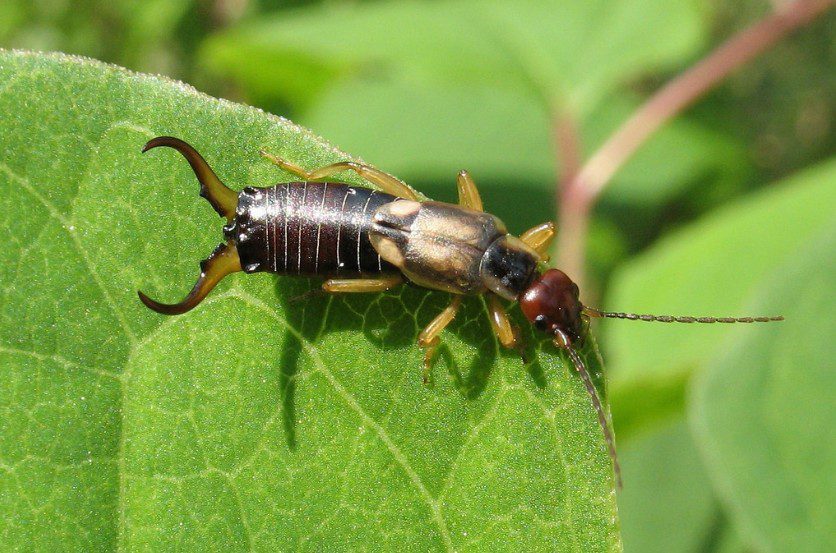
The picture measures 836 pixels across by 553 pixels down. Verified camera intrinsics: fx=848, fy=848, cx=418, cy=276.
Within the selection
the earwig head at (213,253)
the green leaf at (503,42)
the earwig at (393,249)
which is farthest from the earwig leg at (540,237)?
the green leaf at (503,42)

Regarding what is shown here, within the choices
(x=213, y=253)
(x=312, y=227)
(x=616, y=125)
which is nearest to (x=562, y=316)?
(x=312, y=227)

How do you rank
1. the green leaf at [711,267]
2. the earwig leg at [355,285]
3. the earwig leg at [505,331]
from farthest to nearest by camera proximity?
1. the green leaf at [711,267]
2. the earwig leg at [355,285]
3. the earwig leg at [505,331]

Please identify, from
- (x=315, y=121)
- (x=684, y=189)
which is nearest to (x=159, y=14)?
(x=315, y=121)

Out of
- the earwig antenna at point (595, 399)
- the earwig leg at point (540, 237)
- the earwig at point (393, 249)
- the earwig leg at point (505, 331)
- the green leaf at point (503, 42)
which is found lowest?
the earwig antenna at point (595, 399)

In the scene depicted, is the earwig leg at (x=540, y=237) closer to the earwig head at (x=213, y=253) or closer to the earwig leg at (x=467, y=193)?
the earwig leg at (x=467, y=193)

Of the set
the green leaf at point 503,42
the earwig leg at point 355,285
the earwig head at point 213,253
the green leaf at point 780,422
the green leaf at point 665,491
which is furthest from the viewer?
the green leaf at point 503,42

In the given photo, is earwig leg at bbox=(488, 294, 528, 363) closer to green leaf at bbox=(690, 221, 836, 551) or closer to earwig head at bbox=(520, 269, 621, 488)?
earwig head at bbox=(520, 269, 621, 488)

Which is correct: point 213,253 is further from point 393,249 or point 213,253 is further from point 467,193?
point 467,193
